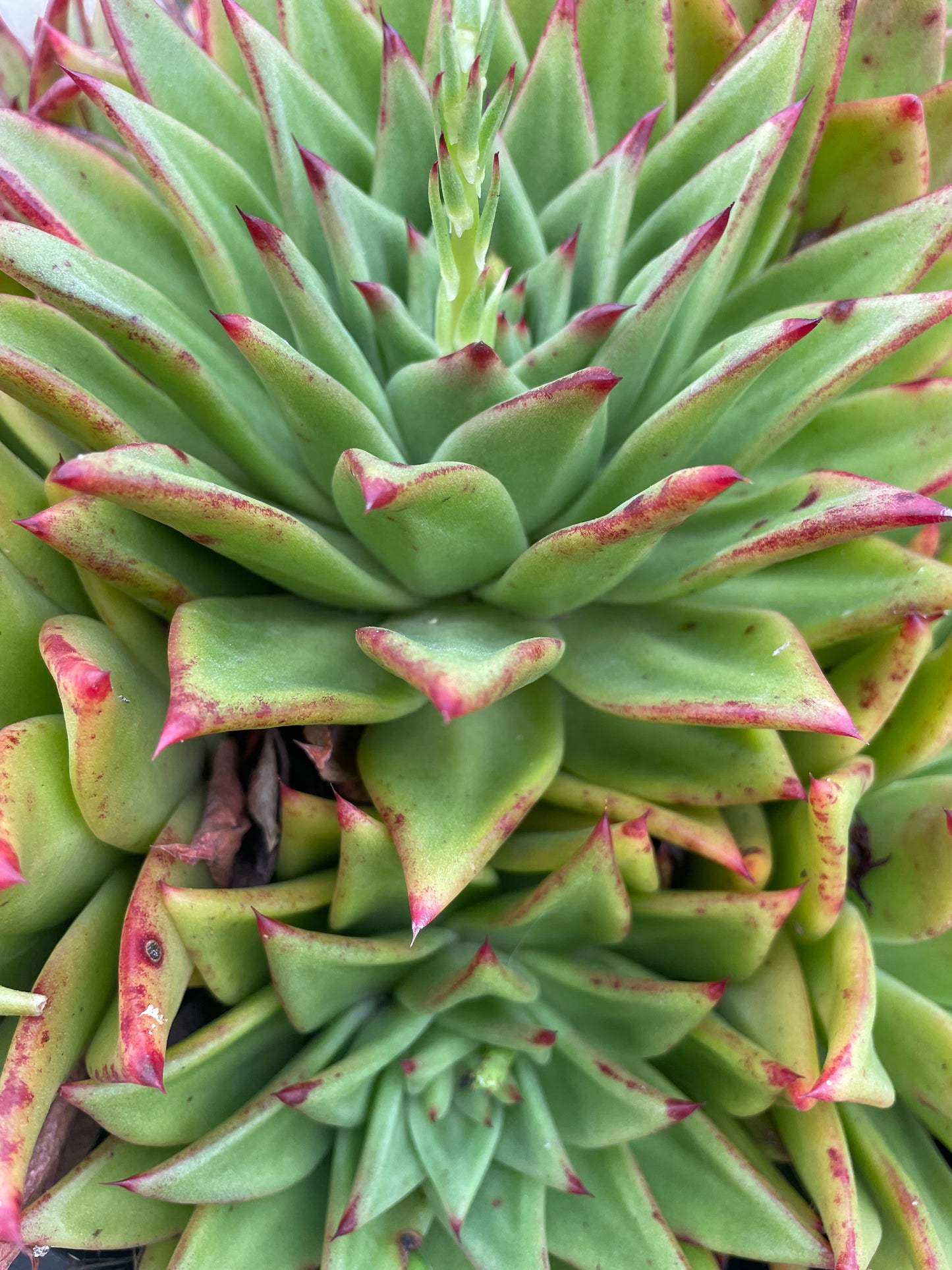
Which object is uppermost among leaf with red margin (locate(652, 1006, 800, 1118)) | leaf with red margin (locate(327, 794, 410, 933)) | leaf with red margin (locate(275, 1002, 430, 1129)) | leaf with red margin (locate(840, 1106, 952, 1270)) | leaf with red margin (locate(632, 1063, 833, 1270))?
leaf with red margin (locate(327, 794, 410, 933))

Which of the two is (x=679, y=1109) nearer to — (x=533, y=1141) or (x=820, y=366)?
(x=533, y=1141)

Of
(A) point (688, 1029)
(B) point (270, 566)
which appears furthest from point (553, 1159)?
(B) point (270, 566)

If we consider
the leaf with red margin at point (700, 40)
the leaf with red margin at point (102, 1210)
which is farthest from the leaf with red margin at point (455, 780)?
the leaf with red margin at point (700, 40)

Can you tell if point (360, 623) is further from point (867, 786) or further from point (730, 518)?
point (867, 786)

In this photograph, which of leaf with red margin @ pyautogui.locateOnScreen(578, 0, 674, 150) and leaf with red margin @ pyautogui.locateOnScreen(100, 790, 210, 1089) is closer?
leaf with red margin @ pyautogui.locateOnScreen(100, 790, 210, 1089)

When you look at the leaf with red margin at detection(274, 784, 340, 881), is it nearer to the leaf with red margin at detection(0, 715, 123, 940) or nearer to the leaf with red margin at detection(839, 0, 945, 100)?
the leaf with red margin at detection(0, 715, 123, 940)

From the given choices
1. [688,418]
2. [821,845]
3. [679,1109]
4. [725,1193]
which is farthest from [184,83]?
[725,1193]

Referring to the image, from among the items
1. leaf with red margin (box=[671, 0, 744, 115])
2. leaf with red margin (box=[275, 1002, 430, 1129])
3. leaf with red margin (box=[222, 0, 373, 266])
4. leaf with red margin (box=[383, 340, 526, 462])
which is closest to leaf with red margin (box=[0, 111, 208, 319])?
leaf with red margin (box=[222, 0, 373, 266])
